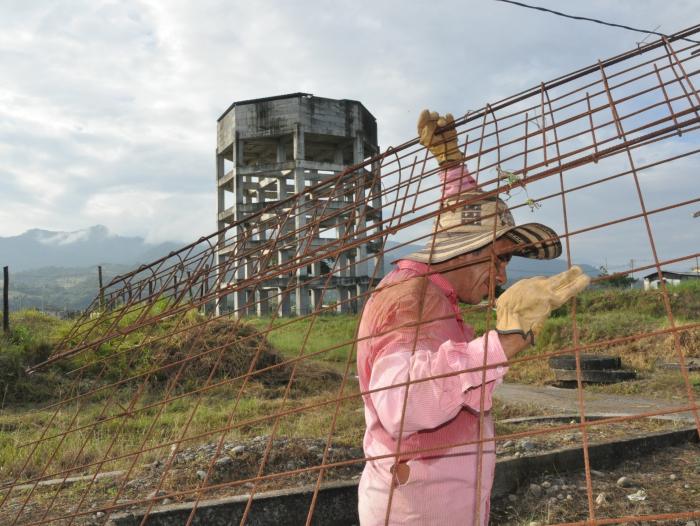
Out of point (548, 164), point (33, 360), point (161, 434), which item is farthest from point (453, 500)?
point (33, 360)

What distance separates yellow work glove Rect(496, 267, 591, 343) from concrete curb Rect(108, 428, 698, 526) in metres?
2.24

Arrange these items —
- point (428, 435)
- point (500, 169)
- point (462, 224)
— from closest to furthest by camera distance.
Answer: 1. point (428, 435)
2. point (462, 224)
3. point (500, 169)

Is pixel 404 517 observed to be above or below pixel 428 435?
below

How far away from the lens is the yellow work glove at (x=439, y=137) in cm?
226

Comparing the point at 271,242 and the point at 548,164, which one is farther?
the point at 271,242

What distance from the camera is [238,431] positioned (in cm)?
539

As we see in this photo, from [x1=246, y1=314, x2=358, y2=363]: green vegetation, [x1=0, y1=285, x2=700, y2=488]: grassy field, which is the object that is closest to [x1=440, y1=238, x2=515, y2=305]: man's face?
[x1=0, y1=285, x2=700, y2=488]: grassy field

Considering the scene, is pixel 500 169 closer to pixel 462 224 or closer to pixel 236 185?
pixel 462 224

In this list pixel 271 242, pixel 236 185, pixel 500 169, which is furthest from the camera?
pixel 236 185

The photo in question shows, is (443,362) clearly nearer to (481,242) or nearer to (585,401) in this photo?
(481,242)

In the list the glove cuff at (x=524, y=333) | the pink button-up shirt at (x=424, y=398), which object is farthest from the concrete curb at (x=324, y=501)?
the glove cuff at (x=524, y=333)

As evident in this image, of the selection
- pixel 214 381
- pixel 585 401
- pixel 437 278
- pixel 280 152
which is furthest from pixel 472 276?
pixel 280 152

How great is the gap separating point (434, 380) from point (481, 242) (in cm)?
43

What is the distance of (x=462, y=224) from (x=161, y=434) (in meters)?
4.80
